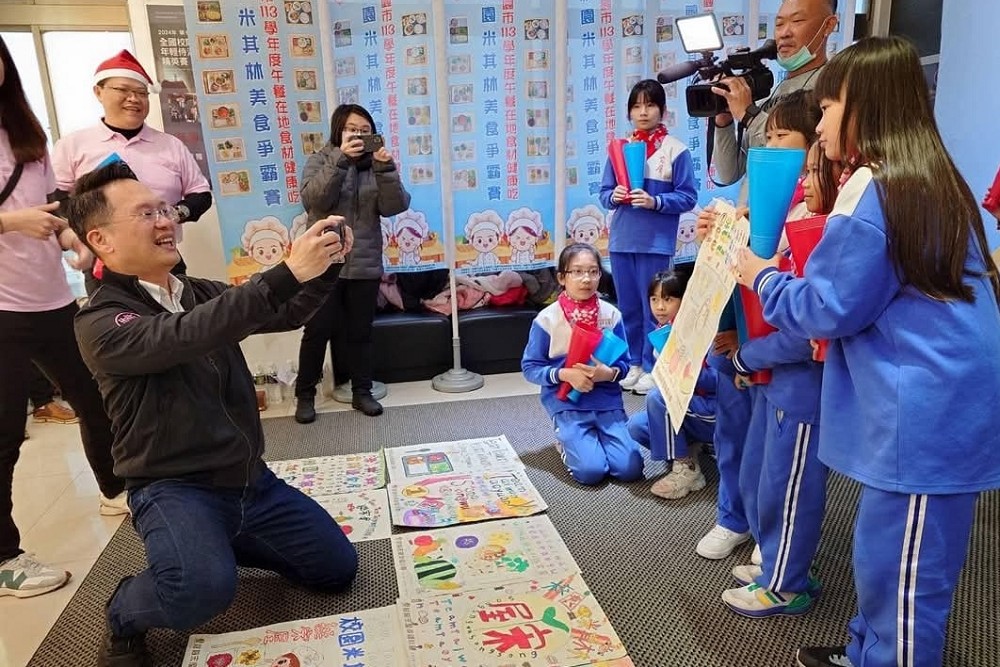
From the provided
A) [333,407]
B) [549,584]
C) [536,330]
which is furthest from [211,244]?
[549,584]

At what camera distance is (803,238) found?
1283mm

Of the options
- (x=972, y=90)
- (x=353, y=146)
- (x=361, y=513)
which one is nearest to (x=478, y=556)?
(x=361, y=513)

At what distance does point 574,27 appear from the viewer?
3229 millimetres

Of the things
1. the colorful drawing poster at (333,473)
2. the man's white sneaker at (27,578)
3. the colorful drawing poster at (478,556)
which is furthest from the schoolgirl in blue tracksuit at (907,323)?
the man's white sneaker at (27,578)

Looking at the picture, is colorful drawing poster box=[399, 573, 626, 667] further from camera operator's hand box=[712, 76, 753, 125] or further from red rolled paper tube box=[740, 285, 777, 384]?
camera operator's hand box=[712, 76, 753, 125]

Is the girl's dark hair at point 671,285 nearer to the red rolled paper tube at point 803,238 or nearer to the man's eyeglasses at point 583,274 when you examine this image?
the man's eyeglasses at point 583,274

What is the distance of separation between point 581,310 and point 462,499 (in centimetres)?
78

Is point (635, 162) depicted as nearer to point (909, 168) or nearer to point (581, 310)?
point (581, 310)

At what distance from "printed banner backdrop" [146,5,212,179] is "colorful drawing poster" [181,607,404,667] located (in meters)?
2.15

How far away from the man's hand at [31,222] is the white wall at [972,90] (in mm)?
3612

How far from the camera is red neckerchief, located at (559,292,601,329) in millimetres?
2471

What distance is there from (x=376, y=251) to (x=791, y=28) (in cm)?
181

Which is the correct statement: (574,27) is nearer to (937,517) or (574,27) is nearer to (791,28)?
(791,28)

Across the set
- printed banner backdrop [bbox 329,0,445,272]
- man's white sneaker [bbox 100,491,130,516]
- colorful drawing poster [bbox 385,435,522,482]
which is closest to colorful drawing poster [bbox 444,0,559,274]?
printed banner backdrop [bbox 329,0,445,272]
